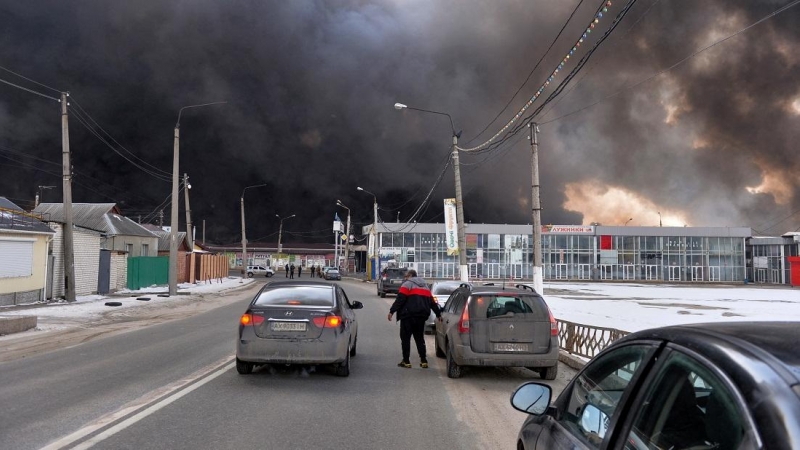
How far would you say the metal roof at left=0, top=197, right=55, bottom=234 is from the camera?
23938 mm

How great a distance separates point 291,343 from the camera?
8.84m

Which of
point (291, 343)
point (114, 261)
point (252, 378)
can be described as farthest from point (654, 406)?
point (114, 261)

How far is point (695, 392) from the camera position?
80.1 inches

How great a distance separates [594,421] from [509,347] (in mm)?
6796

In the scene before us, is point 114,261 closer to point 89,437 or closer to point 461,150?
point 461,150

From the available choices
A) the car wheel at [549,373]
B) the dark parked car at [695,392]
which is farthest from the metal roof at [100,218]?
the dark parked car at [695,392]

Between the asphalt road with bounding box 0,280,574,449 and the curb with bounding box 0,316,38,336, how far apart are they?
3.78 metres

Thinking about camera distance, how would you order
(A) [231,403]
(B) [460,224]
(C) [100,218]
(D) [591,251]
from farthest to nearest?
(D) [591,251] → (C) [100,218] → (B) [460,224] → (A) [231,403]

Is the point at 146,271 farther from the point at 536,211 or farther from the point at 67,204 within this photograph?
the point at 536,211

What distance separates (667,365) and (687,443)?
0.29 meters

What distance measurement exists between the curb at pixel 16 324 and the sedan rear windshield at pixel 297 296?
9.76m

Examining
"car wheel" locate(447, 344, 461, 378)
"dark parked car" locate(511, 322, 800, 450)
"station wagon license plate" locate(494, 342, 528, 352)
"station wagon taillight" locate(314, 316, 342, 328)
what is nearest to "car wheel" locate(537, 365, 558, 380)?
"station wagon license plate" locate(494, 342, 528, 352)

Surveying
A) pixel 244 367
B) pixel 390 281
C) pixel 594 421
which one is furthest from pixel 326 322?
pixel 390 281

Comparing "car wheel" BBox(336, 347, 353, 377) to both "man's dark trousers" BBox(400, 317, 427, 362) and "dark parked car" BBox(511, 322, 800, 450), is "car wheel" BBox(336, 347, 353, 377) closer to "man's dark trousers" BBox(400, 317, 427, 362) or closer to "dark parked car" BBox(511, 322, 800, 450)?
"man's dark trousers" BBox(400, 317, 427, 362)
